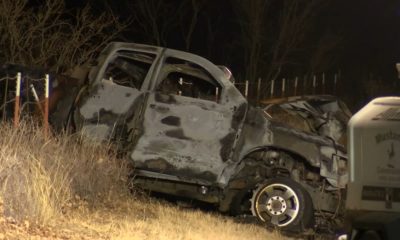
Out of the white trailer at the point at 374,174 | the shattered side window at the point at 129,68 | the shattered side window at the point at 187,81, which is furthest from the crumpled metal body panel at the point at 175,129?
the white trailer at the point at 374,174

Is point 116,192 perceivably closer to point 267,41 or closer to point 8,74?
point 8,74

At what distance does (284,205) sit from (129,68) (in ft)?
9.06

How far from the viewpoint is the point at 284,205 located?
8.13 metres

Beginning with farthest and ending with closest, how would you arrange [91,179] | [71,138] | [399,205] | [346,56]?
[346,56], [71,138], [91,179], [399,205]

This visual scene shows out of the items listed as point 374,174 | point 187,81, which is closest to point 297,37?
point 187,81

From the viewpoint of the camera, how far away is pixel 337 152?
26.7 feet

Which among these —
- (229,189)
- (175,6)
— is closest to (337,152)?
(229,189)

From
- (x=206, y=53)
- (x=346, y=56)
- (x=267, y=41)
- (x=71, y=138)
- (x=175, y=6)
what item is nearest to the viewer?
(x=71, y=138)

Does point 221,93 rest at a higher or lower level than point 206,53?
lower

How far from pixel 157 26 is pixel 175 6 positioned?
1111 millimetres

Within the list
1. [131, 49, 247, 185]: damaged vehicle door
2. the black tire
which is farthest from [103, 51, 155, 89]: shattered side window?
the black tire

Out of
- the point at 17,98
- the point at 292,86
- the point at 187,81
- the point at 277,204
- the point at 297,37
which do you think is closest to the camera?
the point at 17,98

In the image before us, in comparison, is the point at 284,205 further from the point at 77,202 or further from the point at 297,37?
the point at 297,37

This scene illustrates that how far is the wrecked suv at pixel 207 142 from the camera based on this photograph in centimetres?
811
